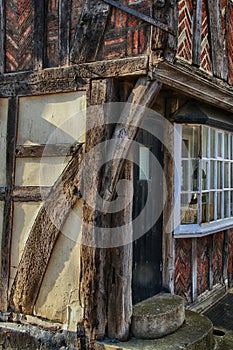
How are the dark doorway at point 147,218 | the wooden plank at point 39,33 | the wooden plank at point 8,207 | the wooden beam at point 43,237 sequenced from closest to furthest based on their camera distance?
the wooden beam at point 43,237, the wooden plank at point 39,33, the wooden plank at point 8,207, the dark doorway at point 147,218

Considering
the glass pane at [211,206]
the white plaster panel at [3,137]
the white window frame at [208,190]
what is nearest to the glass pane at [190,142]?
the white window frame at [208,190]

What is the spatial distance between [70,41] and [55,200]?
169 centimetres

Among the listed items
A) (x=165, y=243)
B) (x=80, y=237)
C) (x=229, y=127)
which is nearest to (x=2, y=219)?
(x=80, y=237)

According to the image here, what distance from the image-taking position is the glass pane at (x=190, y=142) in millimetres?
5539

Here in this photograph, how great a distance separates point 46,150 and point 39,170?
24 cm

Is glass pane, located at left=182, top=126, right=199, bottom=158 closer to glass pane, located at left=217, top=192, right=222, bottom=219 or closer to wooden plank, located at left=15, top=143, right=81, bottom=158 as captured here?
glass pane, located at left=217, top=192, right=222, bottom=219

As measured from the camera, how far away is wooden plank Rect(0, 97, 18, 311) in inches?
181

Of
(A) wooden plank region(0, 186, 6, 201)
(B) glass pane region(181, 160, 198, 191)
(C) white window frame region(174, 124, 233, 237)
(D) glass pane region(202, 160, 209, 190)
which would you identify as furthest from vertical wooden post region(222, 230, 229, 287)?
(A) wooden plank region(0, 186, 6, 201)

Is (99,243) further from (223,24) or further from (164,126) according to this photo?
(223,24)

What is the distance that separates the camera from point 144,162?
16.6 feet

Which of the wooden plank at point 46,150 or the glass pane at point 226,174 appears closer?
the wooden plank at point 46,150

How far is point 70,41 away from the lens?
14.1ft

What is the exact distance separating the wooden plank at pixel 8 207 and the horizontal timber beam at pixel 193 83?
1749mm

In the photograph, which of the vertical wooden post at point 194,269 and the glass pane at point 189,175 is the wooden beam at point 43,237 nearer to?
the glass pane at point 189,175
